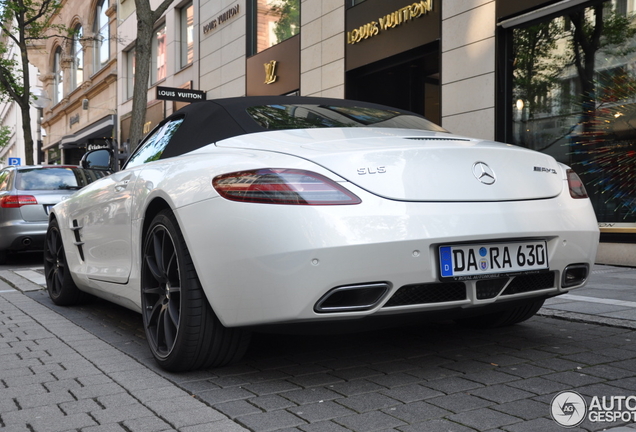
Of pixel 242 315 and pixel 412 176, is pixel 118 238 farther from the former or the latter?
pixel 412 176

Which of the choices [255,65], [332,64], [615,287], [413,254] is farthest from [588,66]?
[255,65]

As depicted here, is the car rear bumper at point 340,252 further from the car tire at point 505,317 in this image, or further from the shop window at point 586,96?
the shop window at point 586,96

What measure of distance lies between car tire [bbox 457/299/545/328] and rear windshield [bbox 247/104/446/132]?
112 centimetres

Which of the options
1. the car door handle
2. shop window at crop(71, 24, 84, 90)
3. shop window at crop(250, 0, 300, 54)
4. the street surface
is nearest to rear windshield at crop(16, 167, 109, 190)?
the street surface

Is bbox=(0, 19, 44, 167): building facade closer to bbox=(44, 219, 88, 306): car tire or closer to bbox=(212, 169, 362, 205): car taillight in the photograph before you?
bbox=(44, 219, 88, 306): car tire

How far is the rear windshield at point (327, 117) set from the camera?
350 centimetres

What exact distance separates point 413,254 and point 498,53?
7.74 metres

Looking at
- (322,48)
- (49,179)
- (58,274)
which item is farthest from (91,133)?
(58,274)

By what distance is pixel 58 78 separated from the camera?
40.5 metres

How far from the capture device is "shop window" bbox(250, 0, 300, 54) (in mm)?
15547

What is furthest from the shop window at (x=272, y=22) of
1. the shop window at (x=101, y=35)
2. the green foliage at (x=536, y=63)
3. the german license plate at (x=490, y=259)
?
the shop window at (x=101, y=35)

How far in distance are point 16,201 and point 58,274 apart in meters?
4.42

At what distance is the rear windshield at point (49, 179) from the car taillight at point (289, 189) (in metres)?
7.76

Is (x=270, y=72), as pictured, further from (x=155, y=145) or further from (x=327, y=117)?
(x=327, y=117)
